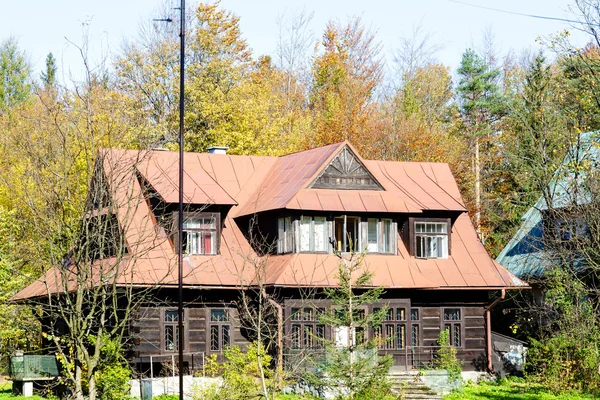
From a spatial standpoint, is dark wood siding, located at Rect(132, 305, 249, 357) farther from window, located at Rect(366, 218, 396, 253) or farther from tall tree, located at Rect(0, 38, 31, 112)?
tall tree, located at Rect(0, 38, 31, 112)

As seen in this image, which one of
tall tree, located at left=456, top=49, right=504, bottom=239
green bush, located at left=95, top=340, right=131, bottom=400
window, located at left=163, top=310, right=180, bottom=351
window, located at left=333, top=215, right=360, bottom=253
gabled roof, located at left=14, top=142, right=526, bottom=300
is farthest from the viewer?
tall tree, located at left=456, top=49, right=504, bottom=239

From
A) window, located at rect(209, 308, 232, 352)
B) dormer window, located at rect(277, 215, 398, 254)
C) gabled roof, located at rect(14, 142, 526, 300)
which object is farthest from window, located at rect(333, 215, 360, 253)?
window, located at rect(209, 308, 232, 352)

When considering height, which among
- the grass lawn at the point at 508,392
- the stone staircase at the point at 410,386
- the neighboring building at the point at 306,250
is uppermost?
the neighboring building at the point at 306,250

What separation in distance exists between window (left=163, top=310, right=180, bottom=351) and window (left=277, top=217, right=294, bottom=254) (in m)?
4.07

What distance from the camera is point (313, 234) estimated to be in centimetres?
3209

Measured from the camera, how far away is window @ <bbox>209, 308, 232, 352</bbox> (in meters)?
31.5

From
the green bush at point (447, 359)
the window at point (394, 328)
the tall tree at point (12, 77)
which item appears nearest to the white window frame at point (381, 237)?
the window at point (394, 328)

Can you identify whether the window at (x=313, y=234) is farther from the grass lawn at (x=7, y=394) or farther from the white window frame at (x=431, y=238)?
the grass lawn at (x=7, y=394)

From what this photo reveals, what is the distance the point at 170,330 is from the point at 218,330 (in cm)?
156

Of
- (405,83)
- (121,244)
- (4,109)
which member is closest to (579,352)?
(121,244)

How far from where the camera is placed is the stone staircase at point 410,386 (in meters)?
29.2

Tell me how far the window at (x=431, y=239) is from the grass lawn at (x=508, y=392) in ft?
15.3

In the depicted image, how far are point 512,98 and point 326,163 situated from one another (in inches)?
1051

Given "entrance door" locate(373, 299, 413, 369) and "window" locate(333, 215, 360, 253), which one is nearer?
"entrance door" locate(373, 299, 413, 369)
